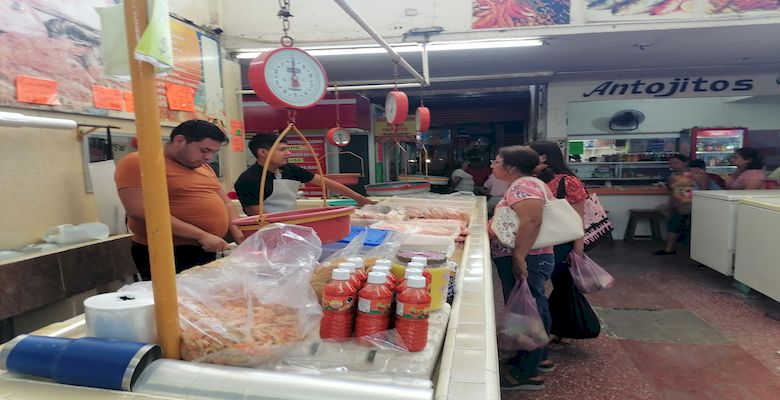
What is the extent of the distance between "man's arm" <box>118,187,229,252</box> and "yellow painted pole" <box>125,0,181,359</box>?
1.32 meters

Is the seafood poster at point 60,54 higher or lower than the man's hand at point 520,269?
higher

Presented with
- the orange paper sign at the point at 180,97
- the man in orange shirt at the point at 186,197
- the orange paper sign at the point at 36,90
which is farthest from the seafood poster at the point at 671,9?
the orange paper sign at the point at 36,90

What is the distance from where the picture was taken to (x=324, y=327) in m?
1.20

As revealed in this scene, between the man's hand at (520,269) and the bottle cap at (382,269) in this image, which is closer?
the bottle cap at (382,269)

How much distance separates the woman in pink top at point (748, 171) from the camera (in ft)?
19.0

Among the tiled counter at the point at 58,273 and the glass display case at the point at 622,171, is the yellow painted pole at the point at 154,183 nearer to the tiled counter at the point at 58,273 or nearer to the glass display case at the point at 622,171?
the tiled counter at the point at 58,273

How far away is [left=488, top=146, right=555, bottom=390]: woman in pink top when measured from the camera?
2.76m

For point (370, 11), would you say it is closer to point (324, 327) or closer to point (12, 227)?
point (12, 227)

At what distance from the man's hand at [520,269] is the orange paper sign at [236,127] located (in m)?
3.52

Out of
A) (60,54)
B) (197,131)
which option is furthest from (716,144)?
(60,54)

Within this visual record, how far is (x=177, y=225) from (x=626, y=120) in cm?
960

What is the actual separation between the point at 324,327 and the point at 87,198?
9.66ft

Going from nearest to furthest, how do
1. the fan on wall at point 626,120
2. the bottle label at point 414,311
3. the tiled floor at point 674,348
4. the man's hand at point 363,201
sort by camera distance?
the bottle label at point 414,311 → the tiled floor at point 674,348 → the man's hand at point 363,201 → the fan on wall at point 626,120

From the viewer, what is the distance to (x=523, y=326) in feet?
9.20
